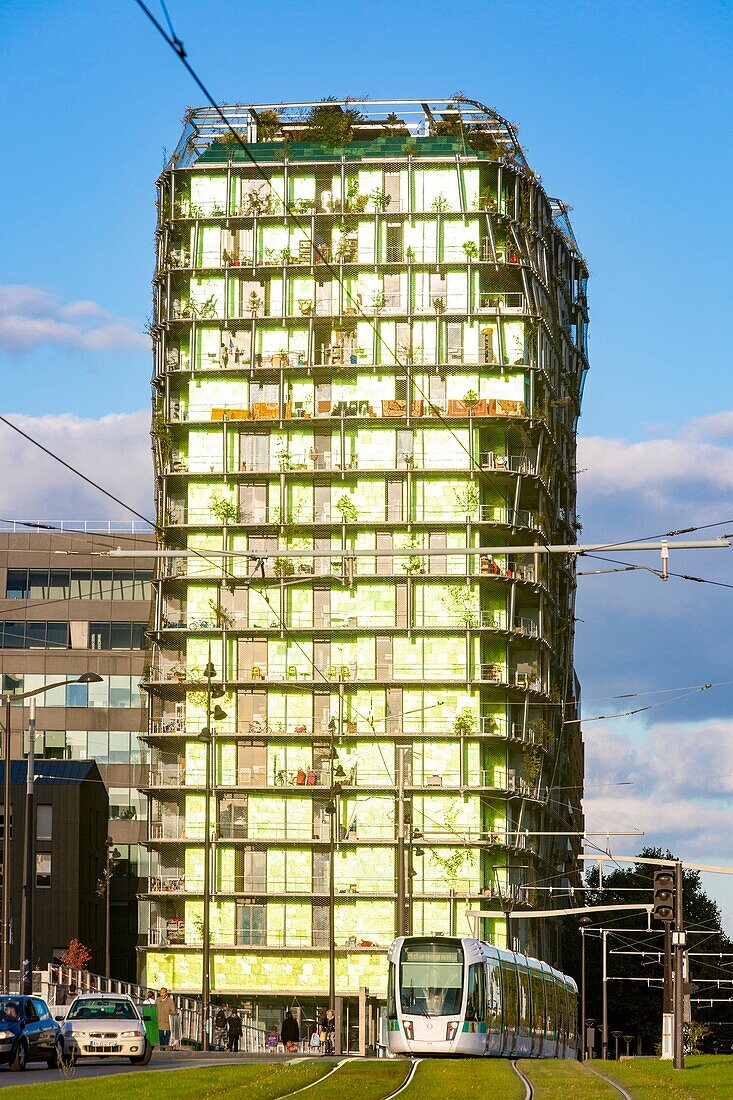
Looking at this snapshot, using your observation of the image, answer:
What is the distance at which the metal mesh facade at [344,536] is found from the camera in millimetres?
81125

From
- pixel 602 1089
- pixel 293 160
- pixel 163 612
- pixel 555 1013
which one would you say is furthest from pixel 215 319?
pixel 602 1089

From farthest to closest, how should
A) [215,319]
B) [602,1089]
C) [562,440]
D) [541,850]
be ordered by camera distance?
[562,440], [541,850], [215,319], [602,1089]

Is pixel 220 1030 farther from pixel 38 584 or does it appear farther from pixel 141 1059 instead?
pixel 38 584

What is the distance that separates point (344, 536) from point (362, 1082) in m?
53.4

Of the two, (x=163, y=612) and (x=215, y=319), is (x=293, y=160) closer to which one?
(x=215, y=319)

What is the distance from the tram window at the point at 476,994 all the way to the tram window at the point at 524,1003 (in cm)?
577

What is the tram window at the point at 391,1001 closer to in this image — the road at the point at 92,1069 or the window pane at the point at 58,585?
the road at the point at 92,1069

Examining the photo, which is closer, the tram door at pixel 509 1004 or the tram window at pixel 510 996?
the tram door at pixel 509 1004

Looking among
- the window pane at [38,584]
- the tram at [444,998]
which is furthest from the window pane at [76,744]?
the tram at [444,998]

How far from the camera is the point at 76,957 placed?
9450 cm

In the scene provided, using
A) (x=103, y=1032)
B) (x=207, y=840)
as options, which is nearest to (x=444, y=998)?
(x=103, y=1032)

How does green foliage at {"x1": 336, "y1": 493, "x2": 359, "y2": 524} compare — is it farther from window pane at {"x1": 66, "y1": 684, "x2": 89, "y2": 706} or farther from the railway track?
the railway track

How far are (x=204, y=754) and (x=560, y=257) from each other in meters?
34.5

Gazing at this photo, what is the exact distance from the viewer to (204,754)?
8375cm
